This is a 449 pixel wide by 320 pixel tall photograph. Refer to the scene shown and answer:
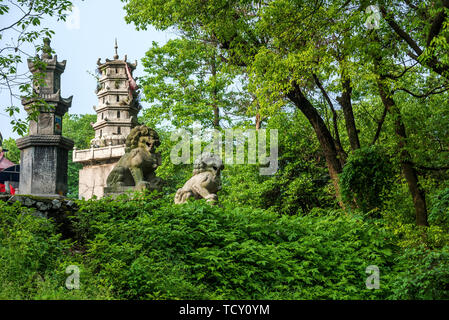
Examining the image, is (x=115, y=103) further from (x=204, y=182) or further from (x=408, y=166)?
(x=204, y=182)

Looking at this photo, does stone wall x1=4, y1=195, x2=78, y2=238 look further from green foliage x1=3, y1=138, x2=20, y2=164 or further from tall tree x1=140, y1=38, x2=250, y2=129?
green foliage x1=3, y1=138, x2=20, y2=164

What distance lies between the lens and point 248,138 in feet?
83.1

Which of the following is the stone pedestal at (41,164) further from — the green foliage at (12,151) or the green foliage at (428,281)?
the green foliage at (12,151)

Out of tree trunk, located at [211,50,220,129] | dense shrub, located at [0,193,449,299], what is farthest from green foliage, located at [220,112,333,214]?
dense shrub, located at [0,193,449,299]

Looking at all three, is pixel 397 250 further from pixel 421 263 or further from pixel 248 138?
pixel 248 138

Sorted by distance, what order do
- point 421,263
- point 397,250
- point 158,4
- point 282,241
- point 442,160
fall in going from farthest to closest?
1. point 158,4
2. point 442,160
3. point 397,250
4. point 282,241
5. point 421,263

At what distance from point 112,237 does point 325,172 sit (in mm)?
16820

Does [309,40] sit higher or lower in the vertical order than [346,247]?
higher

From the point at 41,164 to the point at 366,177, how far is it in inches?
362

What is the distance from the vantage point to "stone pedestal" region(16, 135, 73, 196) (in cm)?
1435

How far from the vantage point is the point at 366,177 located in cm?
1420

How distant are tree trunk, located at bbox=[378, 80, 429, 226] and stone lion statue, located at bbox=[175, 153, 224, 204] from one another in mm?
5500

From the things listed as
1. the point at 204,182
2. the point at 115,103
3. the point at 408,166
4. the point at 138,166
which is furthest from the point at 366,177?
the point at 115,103
